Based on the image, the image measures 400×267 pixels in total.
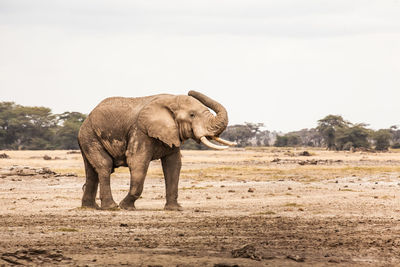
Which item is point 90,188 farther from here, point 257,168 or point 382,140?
point 382,140

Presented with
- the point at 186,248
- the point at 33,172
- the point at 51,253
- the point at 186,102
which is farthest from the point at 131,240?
the point at 33,172

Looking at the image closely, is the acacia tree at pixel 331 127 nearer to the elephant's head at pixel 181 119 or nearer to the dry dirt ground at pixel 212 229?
the dry dirt ground at pixel 212 229

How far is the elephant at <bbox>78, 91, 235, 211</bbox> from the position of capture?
682 inches

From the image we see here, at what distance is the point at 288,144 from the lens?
108312 millimetres

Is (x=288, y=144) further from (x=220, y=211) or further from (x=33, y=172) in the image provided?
(x=220, y=211)

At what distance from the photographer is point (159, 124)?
17.2 m

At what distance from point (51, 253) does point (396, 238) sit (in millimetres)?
6079

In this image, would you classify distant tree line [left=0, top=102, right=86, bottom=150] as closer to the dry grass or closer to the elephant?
the dry grass

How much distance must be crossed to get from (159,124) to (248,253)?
712 cm

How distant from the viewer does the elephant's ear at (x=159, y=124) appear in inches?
676

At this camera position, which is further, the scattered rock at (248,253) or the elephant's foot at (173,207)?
the elephant's foot at (173,207)

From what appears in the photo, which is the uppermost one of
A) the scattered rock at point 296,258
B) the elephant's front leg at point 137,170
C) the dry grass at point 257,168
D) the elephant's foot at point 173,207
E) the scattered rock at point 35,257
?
the elephant's front leg at point 137,170

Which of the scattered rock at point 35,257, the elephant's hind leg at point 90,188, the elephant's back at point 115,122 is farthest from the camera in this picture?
the elephant's hind leg at point 90,188

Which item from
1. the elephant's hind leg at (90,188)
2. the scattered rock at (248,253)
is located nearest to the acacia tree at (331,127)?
the elephant's hind leg at (90,188)
